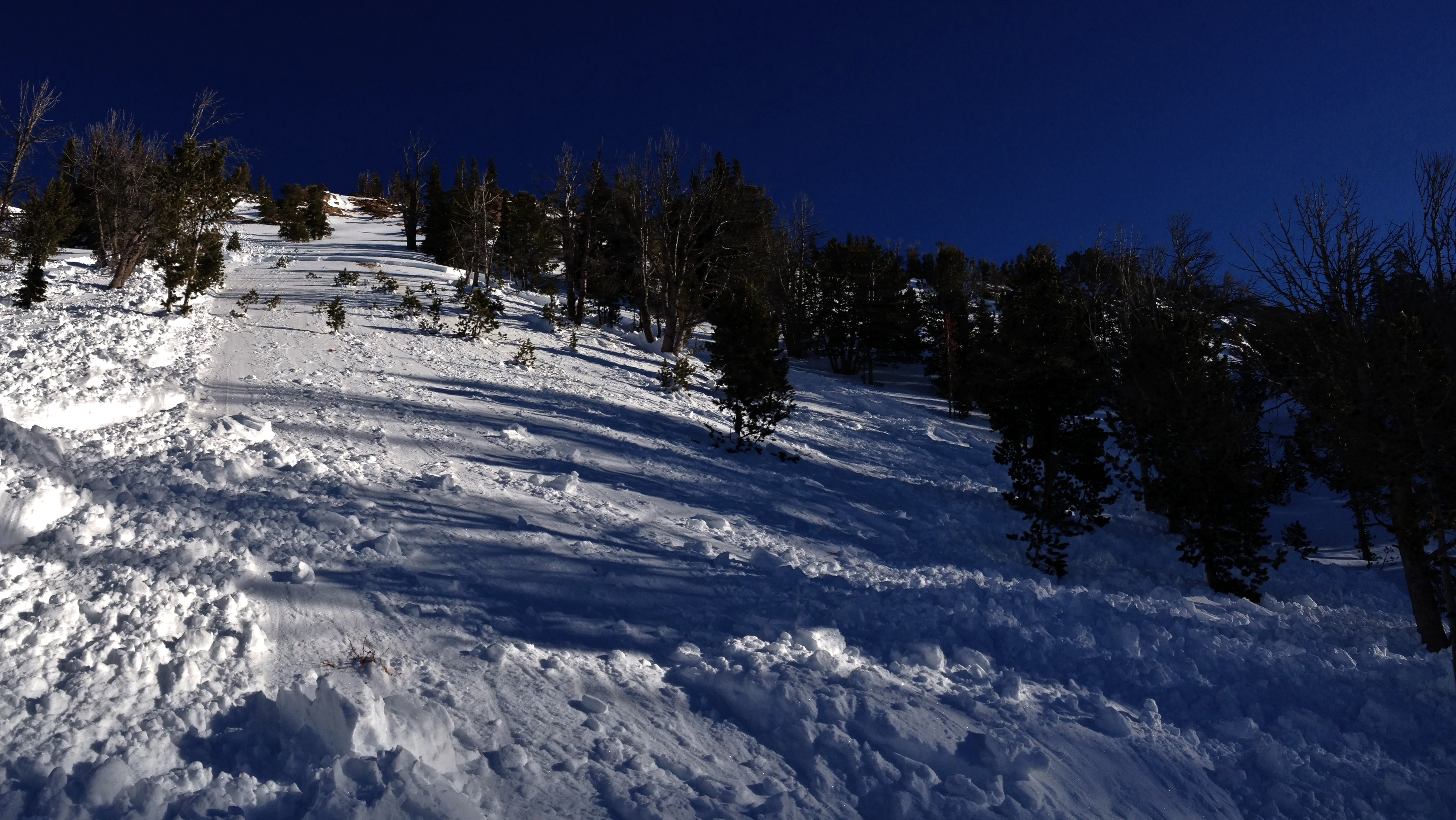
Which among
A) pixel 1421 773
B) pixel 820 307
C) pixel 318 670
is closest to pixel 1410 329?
pixel 1421 773

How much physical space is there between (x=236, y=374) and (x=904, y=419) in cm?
2049

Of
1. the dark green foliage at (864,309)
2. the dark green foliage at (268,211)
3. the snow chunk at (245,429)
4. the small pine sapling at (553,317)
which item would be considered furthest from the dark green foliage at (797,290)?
the dark green foliage at (268,211)

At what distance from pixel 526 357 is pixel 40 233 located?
54.6ft

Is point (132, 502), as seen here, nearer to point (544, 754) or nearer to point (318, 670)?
point (318, 670)

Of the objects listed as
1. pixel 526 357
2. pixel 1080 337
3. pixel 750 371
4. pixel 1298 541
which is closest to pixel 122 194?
pixel 526 357

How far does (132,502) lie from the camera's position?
272 inches

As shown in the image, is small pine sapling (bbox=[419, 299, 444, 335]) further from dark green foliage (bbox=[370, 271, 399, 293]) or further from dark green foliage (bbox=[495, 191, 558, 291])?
dark green foliage (bbox=[495, 191, 558, 291])

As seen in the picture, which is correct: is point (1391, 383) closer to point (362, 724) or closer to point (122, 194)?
point (362, 724)

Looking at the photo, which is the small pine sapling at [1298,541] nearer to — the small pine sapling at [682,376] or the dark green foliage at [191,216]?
the small pine sapling at [682,376]

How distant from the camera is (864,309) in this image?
34062 mm

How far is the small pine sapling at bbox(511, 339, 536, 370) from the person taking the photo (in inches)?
723

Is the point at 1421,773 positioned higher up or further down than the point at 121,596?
further down

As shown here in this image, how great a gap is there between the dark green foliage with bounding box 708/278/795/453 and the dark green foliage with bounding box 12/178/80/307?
18420 millimetres

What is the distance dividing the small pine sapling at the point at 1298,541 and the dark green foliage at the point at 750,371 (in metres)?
13.2
